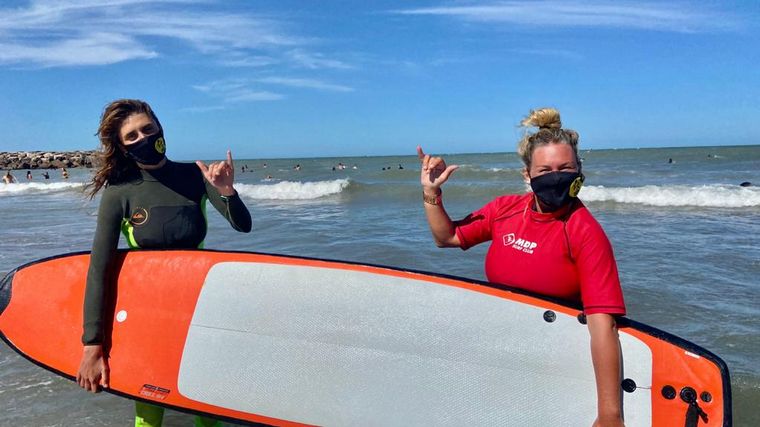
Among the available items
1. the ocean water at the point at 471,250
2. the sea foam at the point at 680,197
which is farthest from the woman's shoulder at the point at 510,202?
the sea foam at the point at 680,197

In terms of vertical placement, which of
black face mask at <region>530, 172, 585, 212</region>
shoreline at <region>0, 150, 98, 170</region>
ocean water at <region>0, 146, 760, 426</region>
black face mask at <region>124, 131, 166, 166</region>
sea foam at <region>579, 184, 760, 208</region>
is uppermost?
shoreline at <region>0, 150, 98, 170</region>

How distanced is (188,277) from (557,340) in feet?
6.05

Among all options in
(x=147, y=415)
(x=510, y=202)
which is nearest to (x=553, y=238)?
(x=510, y=202)

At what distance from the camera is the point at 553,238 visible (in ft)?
6.24

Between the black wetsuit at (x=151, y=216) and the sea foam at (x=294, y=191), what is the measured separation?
16666 millimetres

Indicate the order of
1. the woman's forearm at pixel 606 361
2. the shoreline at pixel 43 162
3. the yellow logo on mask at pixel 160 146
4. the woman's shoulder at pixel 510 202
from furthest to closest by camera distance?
1. the shoreline at pixel 43 162
2. the yellow logo on mask at pixel 160 146
3. the woman's shoulder at pixel 510 202
4. the woman's forearm at pixel 606 361

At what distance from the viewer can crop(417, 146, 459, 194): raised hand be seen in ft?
7.34

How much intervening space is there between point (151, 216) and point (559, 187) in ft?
6.21

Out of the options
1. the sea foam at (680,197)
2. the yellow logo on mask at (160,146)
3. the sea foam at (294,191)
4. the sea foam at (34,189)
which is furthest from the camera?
the sea foam at (34,189)

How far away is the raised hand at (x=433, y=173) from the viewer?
2.24m

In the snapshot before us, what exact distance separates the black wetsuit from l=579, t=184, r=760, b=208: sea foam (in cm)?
1451

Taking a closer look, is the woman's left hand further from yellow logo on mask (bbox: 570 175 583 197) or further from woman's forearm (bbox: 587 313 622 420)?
woman's forearm (bbox: 587 313 622 420)

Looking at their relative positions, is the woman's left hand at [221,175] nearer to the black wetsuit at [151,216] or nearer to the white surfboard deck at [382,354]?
the black wetsuit at [151,216]

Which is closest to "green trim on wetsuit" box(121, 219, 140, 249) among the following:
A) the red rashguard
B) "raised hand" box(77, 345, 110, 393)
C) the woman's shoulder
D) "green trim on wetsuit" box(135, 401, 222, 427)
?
"raised hand" box(77, 345, 110, 393)
